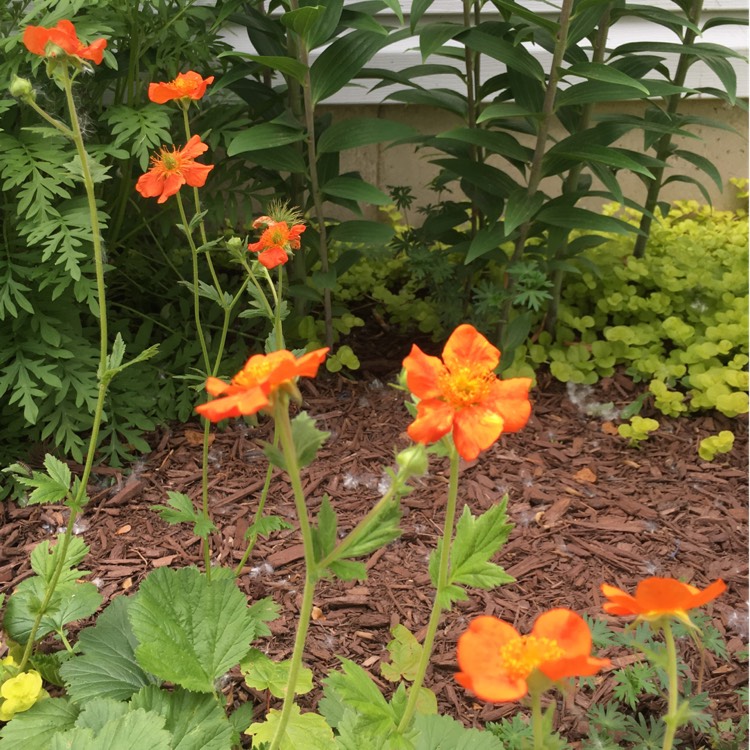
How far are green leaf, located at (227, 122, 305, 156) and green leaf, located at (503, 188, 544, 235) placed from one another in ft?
2.04

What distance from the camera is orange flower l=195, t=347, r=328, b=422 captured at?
61cm

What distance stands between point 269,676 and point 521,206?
144 centimetres

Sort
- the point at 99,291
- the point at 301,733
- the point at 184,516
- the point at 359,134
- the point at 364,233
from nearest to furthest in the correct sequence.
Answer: the point at 99,291 < the point at 301,733 < the point at 184,516 < the point at 359,134 < the point at 364,233

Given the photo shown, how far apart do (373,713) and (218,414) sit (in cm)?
51

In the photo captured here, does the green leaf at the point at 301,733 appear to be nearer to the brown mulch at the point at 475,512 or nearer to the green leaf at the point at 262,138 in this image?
the brown mulch at the point at 475,512

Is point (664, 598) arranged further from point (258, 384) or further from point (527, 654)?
point (258, 384)

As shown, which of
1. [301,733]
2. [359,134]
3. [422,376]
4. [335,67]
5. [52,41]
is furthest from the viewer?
[359,134]

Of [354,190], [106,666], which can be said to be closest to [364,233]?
[354,190]

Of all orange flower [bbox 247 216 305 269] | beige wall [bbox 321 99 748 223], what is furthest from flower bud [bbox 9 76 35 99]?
beige wall [bbox 321 99 748 223]

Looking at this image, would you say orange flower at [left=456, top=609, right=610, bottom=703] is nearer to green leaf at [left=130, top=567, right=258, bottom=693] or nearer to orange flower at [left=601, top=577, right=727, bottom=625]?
orange flower at [left=601, top=577, right=727, bottom=625]

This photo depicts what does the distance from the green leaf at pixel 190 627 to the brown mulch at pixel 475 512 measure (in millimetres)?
320

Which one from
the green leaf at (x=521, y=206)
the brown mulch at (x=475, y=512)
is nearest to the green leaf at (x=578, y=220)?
the green leaf at (x=521, y=206)

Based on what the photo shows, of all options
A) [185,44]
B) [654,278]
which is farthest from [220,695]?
[654,278]

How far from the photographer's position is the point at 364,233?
230 centimetres
